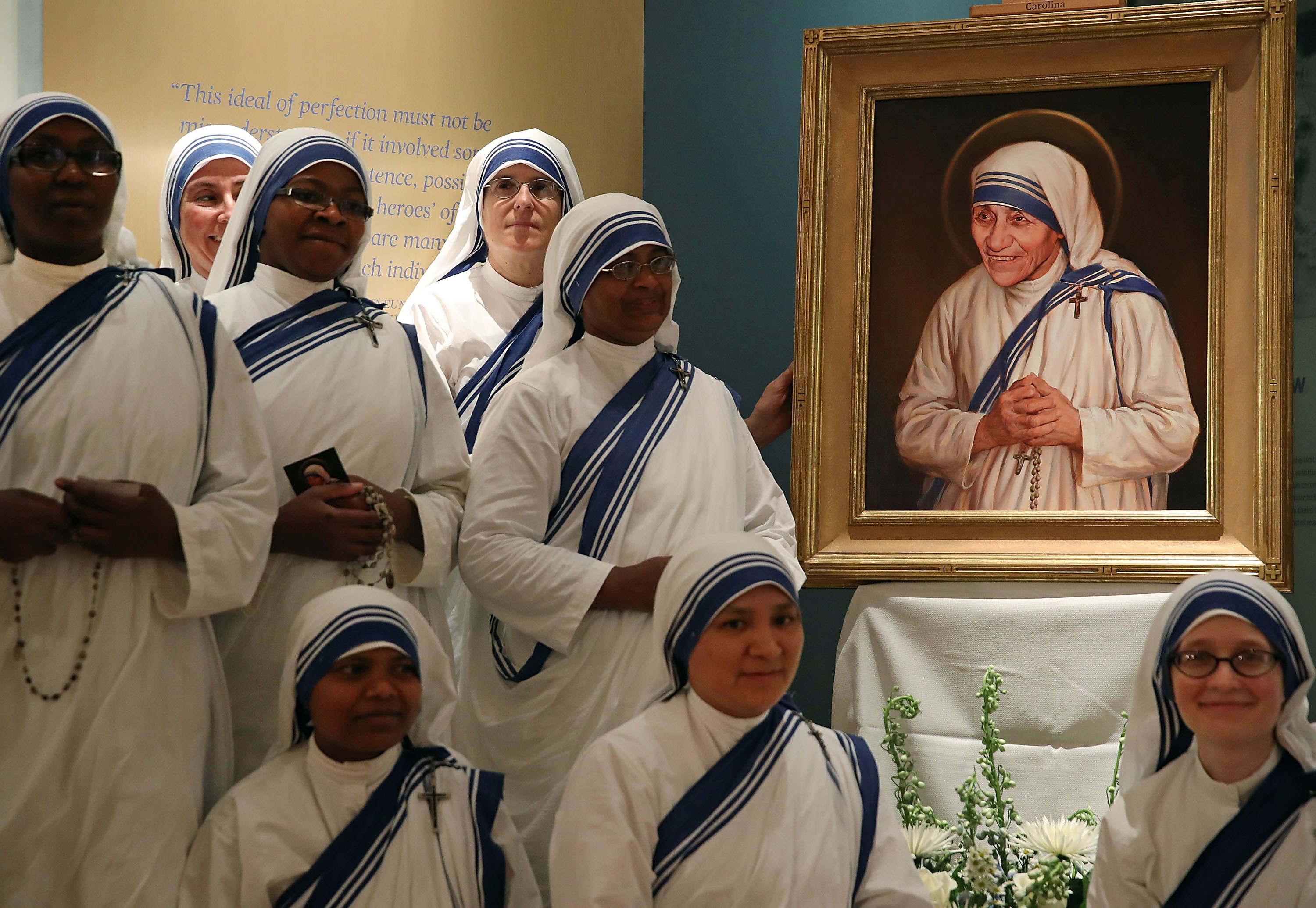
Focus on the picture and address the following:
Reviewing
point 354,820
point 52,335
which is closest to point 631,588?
point 354,820

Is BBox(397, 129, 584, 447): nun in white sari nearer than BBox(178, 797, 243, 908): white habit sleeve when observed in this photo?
No

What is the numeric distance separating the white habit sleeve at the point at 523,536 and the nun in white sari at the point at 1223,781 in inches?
50.9

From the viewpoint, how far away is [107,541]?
102 inches

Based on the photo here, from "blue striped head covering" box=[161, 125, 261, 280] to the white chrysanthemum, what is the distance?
9.48 feet

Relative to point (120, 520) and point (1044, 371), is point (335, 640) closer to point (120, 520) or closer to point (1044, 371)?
point (120, 520)

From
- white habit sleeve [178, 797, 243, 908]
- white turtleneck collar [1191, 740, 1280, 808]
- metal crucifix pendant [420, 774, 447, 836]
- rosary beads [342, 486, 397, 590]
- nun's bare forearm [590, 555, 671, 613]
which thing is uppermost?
rosary beads [342, 486, 397, 590]

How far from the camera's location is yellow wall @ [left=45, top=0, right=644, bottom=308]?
4.52 m

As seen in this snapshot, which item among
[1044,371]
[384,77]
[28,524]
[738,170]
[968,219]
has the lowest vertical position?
[28,524]

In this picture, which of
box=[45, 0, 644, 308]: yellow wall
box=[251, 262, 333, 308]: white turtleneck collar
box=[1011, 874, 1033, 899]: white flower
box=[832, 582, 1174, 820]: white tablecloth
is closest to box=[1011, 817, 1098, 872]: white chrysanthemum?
box=[1011, 874, 1033, 899]: white flower

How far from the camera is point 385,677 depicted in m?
2.73

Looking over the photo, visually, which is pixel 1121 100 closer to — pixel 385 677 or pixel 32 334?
pixel 385 677

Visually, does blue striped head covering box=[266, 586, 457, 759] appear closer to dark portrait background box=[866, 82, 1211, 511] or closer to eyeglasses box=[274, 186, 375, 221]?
eyeglasses box=[274, 186, 375, 221]

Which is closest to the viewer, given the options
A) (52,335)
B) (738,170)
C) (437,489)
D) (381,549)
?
(52,335)

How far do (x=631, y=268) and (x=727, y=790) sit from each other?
148 cm
